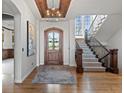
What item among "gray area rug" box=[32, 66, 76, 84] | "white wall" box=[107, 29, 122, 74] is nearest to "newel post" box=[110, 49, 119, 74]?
"white wall" box=[107, 29, 122, 74]

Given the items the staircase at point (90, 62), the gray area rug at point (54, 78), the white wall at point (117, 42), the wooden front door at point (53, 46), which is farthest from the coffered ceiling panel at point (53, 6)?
the white wall at point (117, 42)

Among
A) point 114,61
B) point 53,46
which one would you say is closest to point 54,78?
point 114,61

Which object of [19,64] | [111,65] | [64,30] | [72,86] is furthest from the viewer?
[64,30]

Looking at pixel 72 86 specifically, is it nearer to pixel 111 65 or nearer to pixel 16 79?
pixel 16 79

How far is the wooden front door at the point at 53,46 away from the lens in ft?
34.0

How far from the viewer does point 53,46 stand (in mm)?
10422

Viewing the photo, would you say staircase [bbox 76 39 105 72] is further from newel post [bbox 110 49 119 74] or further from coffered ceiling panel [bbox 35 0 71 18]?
coffered ceiling panel [bbox 35 0 71 18]

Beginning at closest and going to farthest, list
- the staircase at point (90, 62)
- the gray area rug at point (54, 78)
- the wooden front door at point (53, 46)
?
the gray area rug at point (54, 78) < the staircase at point (90, 62) < the wooden front door at point (53, 46)

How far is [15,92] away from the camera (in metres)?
4.30

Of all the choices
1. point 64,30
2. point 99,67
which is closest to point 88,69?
point 99,67

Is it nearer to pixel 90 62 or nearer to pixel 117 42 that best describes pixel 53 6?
pixel 90 62

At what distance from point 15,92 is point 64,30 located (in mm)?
6466

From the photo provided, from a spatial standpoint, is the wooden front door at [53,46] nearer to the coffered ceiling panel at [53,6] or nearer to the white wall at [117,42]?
the coffered ceiling panel at [53,6]

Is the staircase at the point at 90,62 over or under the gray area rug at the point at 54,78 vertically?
over
